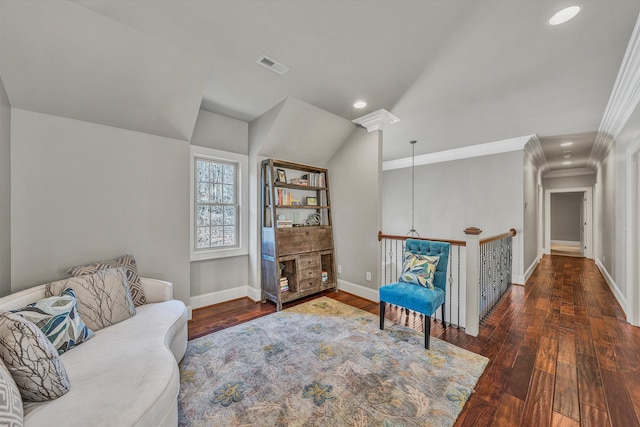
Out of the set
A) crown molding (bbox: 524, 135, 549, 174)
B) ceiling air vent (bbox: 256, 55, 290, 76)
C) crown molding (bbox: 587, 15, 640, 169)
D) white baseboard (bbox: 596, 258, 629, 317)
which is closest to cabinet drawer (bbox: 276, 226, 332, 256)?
ceiling air vent (bbox: 256, 55, 290, 76)

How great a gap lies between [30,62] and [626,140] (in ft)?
20.7

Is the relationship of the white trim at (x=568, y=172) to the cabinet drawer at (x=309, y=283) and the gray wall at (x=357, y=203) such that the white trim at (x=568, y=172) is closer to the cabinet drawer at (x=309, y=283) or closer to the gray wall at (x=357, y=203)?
the gray wall at (x=357, y=203)

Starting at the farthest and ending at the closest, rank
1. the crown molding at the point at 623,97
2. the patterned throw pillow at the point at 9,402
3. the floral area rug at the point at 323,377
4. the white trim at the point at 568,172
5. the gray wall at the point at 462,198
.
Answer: the white trim at the point at 568,172 < the gray wall at the point at 462,198 < the crown molding at the point at 623,97 < the floral area rug at the point at 323,377 < the patterned throw pillow at the point at 9,402

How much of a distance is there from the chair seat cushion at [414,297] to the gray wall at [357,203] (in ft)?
3.23

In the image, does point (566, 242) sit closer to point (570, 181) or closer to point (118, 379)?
point (570, 181)

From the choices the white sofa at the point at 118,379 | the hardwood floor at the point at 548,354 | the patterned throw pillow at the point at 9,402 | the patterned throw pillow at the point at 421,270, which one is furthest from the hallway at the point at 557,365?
the patterned throw pillow at the point at 9,402

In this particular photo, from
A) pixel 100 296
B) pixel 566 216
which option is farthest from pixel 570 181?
pixel 100 296

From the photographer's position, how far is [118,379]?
1.24 meters

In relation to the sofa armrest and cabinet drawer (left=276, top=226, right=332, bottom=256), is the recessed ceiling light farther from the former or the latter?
the sofa armrest

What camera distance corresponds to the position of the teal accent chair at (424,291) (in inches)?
90.7

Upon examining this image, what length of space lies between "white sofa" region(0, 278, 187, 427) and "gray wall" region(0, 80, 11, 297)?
0.39 m

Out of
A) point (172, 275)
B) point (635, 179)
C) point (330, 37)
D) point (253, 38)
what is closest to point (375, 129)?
point (330, 37)

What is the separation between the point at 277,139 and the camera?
3482 mm

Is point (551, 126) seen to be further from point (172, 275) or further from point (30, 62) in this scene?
point (30, 62)
